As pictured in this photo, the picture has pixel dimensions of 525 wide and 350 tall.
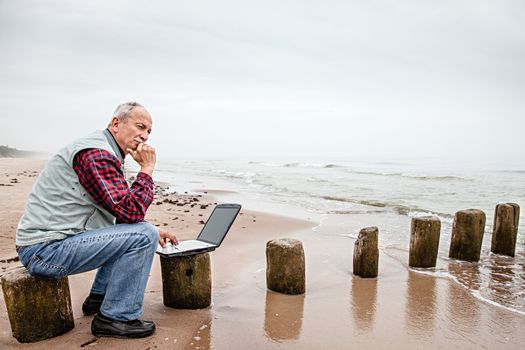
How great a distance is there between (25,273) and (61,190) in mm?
788

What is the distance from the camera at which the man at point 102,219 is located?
122 inches

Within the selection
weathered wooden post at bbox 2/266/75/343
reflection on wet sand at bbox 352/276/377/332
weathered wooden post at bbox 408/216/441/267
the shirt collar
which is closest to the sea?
weathered wooden post at bbox 408/216/441/267

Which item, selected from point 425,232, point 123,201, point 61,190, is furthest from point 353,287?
point 61,190

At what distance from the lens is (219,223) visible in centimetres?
455

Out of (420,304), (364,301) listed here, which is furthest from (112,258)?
(420,304)

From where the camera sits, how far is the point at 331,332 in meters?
3.80

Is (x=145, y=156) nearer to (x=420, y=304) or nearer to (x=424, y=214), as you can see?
(x=420, y=304)

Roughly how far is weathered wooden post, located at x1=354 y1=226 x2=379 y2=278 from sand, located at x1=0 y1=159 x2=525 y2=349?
147 millimetres

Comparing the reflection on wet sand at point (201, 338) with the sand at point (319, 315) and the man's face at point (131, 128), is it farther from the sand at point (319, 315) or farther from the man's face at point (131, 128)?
the man's face at point (131, 128)

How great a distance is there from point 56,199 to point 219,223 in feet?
6.04

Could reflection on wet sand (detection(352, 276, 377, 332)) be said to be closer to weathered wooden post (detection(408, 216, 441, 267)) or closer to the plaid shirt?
weathered wooden post (detection(408, 216, 441, 267))

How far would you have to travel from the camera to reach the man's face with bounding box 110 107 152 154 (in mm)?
3451

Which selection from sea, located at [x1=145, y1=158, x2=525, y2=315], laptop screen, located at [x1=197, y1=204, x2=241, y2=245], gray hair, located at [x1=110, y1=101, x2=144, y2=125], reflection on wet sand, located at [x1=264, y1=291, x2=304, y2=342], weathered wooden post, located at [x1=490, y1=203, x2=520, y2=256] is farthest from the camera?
weathered wooden post, located at [x1=490, y1=203, x2=520, y2=256]

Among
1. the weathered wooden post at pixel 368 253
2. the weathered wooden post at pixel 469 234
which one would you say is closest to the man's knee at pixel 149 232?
the weathered wooden post at pixel 368 253
